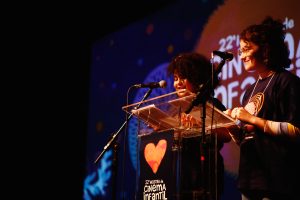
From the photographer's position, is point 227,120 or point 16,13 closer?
point 227,120

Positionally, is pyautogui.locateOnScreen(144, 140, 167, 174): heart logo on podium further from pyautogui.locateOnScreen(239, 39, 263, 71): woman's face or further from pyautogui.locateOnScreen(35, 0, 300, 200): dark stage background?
pyautogui.locateOnScreen(35, 0, 300, 200): dark stage background

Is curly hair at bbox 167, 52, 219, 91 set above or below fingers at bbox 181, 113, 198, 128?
above

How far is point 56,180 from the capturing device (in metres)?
5.43

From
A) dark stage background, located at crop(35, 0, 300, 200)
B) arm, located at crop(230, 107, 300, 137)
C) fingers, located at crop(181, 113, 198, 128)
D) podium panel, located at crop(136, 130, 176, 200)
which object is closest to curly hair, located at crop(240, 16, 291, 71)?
arm, located at crop(230, 107, 300, 137)

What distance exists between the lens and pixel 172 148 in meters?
2.15

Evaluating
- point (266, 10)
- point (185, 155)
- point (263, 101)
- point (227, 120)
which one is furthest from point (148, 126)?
point (266, 10)

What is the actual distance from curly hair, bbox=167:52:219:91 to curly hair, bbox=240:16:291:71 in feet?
1.58

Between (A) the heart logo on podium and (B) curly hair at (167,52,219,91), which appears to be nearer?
(A) the heart logo on podium

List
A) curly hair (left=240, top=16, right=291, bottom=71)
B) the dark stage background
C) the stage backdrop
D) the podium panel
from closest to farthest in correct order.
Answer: the podium panel
curly hair (left=240, top=16, right=291, bottom=71)
the stage backdrop
the dark stage background

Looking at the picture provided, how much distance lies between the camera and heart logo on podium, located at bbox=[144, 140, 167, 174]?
2186mm

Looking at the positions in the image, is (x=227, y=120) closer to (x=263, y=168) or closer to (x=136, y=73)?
(x=263, y=168)

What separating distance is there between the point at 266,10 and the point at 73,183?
11.1 ft

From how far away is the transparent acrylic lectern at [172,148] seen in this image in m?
2.12

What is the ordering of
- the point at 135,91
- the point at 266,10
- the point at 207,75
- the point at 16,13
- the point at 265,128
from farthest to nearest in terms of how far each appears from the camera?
the point at 16,13 < the point at 135,91 < the point at 266,10 < the point at 207,75 < the point at 265,128
